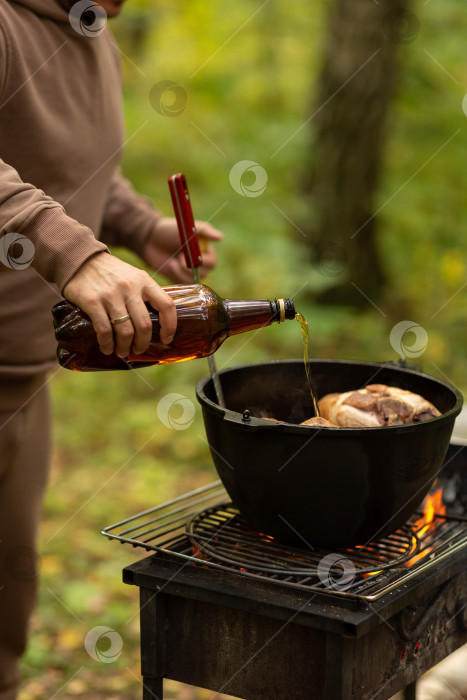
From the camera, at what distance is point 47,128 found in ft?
7.37

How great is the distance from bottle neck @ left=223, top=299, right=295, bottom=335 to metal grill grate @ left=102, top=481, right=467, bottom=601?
60 centimetres

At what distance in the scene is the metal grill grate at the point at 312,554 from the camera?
186 centimetres

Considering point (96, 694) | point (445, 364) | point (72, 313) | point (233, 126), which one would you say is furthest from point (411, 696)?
point (233, 126)

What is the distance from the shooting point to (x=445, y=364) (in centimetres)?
641

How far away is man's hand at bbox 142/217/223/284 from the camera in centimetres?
266
